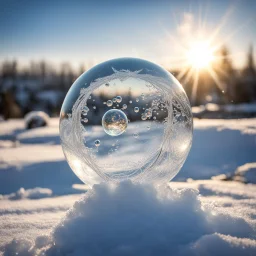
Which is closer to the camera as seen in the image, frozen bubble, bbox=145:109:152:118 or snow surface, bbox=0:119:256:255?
snow surface, bbox=0:119:256:255

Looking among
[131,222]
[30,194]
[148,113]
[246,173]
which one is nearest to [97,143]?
[148,113]

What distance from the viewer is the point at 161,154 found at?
10.7 feet

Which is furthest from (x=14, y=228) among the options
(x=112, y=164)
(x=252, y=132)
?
(x=252, y=132)

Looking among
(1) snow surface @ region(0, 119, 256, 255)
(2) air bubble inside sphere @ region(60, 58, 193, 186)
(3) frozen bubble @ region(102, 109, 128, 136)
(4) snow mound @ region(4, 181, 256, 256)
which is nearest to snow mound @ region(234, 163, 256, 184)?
(1) snow surface @ region(0, 119, 256, 255)

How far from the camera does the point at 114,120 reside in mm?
3346

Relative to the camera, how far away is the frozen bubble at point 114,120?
335cm

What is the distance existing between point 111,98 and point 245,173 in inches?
129

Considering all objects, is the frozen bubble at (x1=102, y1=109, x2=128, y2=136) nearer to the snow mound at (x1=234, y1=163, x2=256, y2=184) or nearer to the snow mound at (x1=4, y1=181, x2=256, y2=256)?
the snow mound at (x1=4, y1=181, x2=256, y2=256)

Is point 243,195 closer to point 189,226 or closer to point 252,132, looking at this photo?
→ point 189,226

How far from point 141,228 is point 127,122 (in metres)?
1.22

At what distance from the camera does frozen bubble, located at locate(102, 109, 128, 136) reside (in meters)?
3.35

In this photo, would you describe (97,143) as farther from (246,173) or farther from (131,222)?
(246,173)

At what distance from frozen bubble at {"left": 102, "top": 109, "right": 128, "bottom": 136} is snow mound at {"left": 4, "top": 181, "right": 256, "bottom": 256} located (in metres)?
0.69

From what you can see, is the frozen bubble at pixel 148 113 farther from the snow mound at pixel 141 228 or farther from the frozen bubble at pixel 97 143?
the snow mound at pixel 141 228
